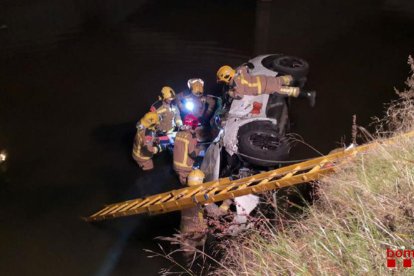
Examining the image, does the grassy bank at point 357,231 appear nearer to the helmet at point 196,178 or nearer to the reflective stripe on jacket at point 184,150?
the helmet at point 196,178

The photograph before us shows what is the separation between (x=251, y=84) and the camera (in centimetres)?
584

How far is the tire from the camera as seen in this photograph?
4.68 metres

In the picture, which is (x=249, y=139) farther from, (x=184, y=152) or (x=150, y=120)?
(x=150, y=120)

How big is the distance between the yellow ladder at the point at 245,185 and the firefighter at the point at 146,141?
46.7 inches

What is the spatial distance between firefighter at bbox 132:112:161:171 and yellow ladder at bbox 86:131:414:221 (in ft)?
3.89

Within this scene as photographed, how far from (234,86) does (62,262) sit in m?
3.91

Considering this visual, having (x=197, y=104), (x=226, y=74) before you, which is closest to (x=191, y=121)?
(x=197, y=104)

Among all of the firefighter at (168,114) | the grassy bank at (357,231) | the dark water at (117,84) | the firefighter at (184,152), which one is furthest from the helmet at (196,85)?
the grassy bank at (357,231)

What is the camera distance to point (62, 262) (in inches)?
219

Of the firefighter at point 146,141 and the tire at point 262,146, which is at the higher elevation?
the tire at point 262,146

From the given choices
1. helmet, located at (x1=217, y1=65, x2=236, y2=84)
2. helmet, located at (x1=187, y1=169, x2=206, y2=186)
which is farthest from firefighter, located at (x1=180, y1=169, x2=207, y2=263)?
helmet, located at (x1=217, y1=65, x2=236, y2=84)

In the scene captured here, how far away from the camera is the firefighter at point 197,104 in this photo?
625 cm

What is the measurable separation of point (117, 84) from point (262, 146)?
20.9ft

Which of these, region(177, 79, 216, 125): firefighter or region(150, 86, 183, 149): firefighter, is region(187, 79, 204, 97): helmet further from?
region(150, 86, 183, 149): firefighter
